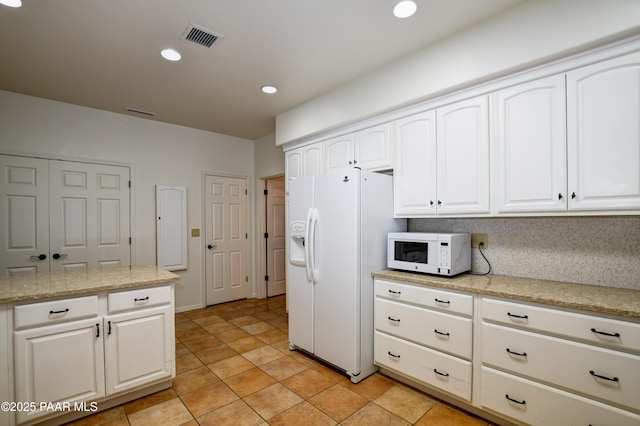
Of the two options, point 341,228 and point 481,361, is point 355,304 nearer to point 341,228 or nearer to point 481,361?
point 341,228

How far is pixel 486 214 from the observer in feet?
7.06

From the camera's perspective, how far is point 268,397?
2.28 m

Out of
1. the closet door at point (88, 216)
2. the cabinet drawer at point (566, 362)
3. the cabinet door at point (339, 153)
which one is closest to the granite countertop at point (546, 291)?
the cabinet drawer at point (566, 362)

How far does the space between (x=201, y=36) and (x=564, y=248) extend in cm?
304

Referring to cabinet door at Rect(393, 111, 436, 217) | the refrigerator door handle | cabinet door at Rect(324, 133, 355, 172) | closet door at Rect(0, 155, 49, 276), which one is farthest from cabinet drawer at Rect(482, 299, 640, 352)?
closet door at Rect(0, 155, 49, 276)

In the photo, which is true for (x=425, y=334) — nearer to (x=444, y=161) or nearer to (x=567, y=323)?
(x=567, y=323)

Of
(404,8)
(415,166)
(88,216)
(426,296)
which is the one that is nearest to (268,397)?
(426,296)

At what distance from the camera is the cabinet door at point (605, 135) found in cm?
163

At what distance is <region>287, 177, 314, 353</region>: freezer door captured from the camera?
284 centimetres

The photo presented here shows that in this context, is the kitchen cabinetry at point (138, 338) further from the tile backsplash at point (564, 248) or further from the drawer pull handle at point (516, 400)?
the tile backsplash at point (564, 248)

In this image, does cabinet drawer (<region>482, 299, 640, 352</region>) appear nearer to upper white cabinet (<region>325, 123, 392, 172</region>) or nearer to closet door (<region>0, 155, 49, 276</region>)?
upper white cabinet (<region>325, 123, 392, 172</region>)

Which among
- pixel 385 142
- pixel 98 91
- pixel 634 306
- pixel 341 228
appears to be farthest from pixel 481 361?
pixel 98 91

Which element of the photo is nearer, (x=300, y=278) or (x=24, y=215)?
(x=300, y=278)

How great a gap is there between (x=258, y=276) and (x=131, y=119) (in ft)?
9.76
